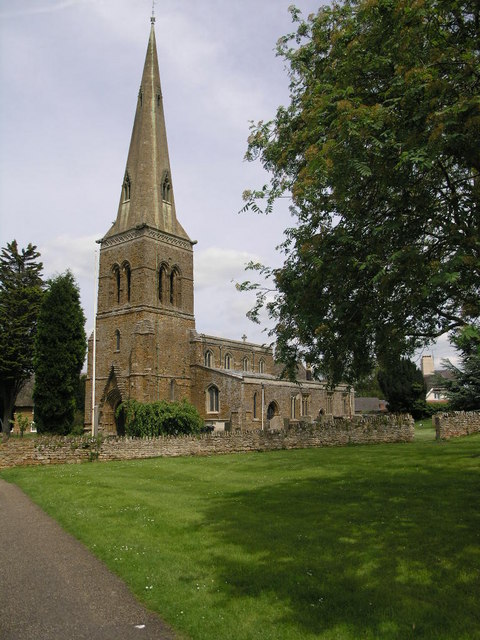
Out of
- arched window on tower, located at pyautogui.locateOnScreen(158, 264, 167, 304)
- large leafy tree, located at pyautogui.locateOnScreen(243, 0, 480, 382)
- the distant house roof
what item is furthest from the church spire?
the distant house roof

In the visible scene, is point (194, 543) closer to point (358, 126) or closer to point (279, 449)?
point (358, 126)

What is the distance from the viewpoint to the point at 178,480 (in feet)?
52.8

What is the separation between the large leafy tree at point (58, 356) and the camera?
31453 mm

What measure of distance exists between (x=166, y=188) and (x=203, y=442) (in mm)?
24501

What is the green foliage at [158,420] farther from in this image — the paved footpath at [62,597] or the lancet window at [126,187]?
the paved footpath at [62,597]

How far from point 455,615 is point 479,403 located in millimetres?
28578

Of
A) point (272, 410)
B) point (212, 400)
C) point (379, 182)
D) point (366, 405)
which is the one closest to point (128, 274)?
point (212, 400)

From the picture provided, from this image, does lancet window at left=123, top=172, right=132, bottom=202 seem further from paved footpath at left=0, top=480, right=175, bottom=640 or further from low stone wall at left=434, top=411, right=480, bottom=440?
paved footpath at left=0, top=480, right=175, bottom=640

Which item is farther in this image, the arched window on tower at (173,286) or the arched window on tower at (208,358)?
the arched window on tower at (208,358)

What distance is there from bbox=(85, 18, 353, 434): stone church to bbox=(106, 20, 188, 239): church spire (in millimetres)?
78

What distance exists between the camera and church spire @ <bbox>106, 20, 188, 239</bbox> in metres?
41.1

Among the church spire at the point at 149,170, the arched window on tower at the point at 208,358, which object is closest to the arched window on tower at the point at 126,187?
the church spire at the point at 149,170

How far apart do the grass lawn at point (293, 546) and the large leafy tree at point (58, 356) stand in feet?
50.8

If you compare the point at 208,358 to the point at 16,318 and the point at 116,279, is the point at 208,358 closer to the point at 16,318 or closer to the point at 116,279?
the point at 116,279
